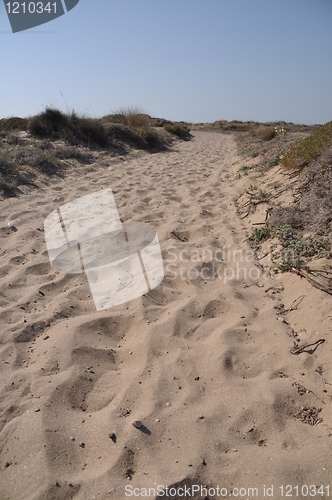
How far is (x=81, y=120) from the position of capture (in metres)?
10.0

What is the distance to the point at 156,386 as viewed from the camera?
2037 mm

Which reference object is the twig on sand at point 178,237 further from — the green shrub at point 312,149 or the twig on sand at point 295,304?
the green shrub at point 312,149

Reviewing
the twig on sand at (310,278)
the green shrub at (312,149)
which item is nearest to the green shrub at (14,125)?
the green shrub at (312,149)

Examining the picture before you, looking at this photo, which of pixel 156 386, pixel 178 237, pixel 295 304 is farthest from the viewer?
pixel 178 237

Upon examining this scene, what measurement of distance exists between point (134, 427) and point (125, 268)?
5.87 feet

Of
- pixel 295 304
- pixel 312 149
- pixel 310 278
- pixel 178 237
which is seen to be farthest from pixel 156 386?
pixel 312 149

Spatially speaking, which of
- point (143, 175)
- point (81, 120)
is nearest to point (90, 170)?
point (143, 175)

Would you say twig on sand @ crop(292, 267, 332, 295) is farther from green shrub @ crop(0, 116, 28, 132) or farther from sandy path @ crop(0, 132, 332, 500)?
green shrub @ crop(0, 116, 28, 132)

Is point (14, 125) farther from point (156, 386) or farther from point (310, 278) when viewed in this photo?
point (156, 386)

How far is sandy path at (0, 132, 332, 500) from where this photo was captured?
158 cm

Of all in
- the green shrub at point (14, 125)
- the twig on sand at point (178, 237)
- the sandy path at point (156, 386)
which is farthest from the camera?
the green shrub at point (14, 125)

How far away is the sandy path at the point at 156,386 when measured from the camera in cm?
158

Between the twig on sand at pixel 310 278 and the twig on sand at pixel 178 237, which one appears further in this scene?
the twig on sand at pixel 178 237

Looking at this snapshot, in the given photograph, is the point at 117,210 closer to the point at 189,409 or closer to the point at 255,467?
the point at 189,409
